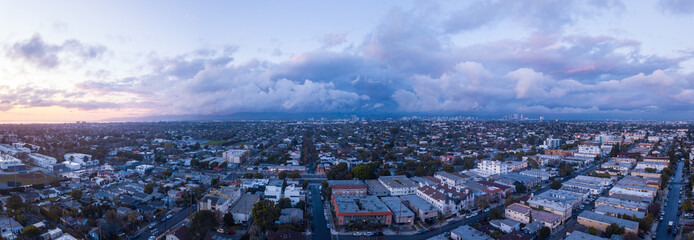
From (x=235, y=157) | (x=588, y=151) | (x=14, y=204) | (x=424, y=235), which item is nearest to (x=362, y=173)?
(x=424, y=235)

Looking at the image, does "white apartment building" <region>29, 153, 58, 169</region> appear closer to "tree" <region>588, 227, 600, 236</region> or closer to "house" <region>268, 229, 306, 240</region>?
"house" <region>268, 229, 306, 240</region>

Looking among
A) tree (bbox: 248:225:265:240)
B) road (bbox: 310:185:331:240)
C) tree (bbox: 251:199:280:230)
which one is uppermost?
tree (bbox: 251:199:280:230)

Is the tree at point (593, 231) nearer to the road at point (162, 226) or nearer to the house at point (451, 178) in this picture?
the house at point (451, 178)

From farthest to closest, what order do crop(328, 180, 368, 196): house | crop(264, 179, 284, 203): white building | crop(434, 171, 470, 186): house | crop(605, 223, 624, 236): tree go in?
crop(434, 171, 470, 186): house < crop(328, 180, 368, 196): house < crop(264, 179, 284, 203): white building < crop(605, 223, 624, 236): tree

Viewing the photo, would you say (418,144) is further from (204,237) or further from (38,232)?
(38,232)

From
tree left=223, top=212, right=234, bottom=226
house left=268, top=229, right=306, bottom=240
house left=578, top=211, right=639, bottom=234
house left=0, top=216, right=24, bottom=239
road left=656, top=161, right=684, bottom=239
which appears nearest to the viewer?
house left=268, top=229, right=306, bottom=240

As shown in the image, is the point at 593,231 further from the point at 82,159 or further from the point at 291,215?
the point at 82,159

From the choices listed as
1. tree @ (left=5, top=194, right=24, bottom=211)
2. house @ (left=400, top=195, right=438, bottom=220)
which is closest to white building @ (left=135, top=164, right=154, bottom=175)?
tree @ (left=5, top=194, right=24, bottom=211)
